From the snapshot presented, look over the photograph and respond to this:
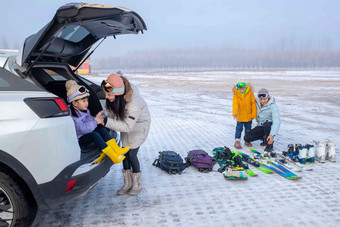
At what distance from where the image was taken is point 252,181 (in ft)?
12.3

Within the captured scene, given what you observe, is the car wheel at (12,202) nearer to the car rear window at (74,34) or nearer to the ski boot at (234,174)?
the car rear window at (74,34)

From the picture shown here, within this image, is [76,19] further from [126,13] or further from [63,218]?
[63,218]

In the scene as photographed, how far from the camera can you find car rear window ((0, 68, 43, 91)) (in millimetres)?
2219

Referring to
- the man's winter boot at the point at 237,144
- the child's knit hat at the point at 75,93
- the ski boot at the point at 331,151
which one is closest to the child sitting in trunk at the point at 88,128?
the child's knit hat at the point at 75,93

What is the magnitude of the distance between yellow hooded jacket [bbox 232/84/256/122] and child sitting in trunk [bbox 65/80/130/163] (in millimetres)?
3061

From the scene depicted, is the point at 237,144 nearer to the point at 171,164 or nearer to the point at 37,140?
the point at 171,164

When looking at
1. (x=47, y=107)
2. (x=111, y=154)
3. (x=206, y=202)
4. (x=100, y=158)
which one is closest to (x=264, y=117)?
(x=206, y=202)

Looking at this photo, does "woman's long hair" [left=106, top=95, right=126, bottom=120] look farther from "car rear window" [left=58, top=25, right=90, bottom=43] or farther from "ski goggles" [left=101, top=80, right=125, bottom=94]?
"car rear window" [left=58, top=25, right=90, bottom=43]

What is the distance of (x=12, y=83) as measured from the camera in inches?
88.7

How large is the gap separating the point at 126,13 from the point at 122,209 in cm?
207

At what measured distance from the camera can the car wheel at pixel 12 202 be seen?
2.13 meters

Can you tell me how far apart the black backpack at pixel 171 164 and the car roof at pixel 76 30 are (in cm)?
200

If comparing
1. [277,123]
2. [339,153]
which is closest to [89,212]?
[277,123]

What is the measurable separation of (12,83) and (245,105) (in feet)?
13.7
